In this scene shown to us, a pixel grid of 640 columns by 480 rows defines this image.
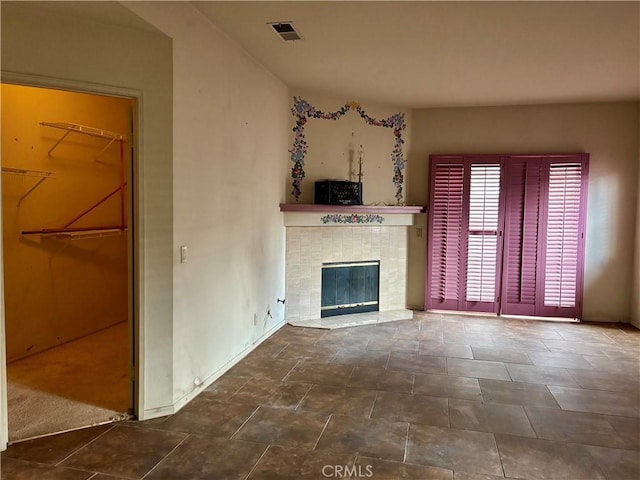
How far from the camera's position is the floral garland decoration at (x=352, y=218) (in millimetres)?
5441

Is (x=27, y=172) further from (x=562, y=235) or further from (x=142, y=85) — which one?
→ (x=562, y=235)

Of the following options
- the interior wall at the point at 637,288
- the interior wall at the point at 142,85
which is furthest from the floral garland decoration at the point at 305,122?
the interior wall at the point at 637,288

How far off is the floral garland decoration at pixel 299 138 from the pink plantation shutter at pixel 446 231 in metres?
1.71

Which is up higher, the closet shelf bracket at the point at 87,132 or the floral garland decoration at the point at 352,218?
the closet shelf bracket at the point at 87,132

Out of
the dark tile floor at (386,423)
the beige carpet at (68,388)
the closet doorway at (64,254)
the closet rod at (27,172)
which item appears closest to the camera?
the dark tile floor at (386,423)

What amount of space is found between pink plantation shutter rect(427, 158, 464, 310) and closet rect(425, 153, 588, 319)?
12 millimetres

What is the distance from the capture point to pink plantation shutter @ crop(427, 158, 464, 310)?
584 cm

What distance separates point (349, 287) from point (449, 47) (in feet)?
9.98

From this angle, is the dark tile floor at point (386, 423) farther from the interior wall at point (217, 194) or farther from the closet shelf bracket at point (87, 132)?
the closet shelf bracket at point (87, 132)

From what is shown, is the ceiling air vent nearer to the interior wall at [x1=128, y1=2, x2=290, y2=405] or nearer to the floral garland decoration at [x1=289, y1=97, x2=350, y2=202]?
the interior wall at [x1=128, y1=2, x2=290, y2=405]

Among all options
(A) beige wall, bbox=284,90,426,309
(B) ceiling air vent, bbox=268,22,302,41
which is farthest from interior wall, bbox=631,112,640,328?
(B) ceiling air vent, bbox=268,22,302,41

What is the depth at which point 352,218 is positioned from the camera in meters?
5.62

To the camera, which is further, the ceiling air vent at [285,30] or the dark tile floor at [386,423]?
the ceiling air vent at [285,30]

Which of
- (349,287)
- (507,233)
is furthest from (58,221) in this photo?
(507,233)
